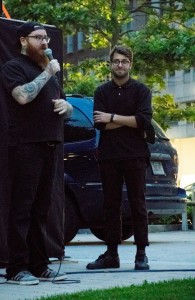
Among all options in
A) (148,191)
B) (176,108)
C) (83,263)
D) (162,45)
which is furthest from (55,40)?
(176,108)

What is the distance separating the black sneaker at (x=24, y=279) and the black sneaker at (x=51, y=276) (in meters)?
0.27

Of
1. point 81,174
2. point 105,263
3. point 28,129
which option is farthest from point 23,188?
point 81,174

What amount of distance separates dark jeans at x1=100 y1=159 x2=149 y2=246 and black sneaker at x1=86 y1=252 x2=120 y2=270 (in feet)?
1.01

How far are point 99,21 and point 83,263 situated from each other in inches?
781

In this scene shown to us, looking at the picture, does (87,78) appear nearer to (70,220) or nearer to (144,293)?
(70,220)

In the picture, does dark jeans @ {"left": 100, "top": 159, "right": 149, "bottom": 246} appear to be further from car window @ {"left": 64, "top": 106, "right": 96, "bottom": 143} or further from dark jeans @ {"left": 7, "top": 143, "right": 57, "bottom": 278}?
car window @ {"left": 64, "top": 106, "right": 96, "bottom": 143}

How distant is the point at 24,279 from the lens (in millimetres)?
8500

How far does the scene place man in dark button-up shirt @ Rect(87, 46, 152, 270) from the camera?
9977 mm

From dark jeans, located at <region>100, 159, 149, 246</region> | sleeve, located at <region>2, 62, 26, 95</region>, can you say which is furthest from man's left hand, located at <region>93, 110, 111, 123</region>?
sleeve, located at <region>2, 62, 26, 95</region>

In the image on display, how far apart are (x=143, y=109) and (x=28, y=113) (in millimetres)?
1659

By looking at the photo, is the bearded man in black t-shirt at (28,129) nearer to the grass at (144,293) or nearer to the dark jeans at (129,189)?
the grass at (144,293)

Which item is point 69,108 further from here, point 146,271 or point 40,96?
point 146,271

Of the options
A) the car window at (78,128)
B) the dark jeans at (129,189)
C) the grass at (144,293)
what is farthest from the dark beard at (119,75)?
the car window at (78,128)

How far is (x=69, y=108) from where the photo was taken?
28.7 ft
